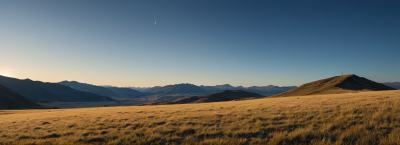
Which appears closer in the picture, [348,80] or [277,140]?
[277,140]

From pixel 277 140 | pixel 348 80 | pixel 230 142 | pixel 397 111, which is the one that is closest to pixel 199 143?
pixel 230 142

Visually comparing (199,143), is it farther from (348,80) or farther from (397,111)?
(348,80)

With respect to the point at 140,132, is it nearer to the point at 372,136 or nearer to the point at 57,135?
the point at 57,135

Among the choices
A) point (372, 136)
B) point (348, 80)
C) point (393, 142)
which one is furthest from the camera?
point (348, 80)

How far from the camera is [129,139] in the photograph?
10.7m

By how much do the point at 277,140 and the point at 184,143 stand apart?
202 inches

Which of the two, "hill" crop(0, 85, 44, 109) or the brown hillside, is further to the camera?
"hill" crop(0, 85, 44, 109)

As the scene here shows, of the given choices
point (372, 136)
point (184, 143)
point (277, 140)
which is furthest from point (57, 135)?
point (372, 136)

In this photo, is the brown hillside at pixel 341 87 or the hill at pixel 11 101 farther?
the hill at pixel 11 101

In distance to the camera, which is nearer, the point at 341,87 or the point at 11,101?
the point at 341,87

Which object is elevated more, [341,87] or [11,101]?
[341,87]

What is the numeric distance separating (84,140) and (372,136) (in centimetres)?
1663

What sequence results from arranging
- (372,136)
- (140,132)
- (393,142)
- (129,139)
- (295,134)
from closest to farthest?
(393,142)
(372,136)
(295,134)
(129,139)
(140,132)

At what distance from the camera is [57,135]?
42.3ft
